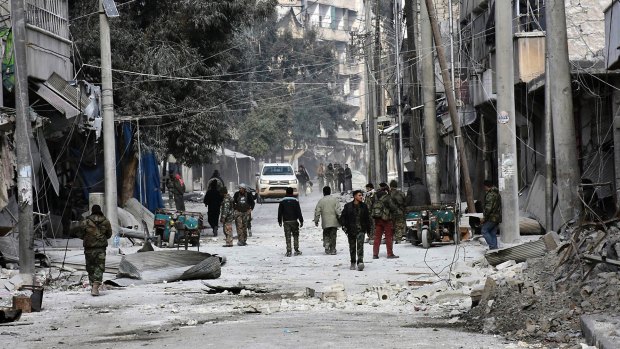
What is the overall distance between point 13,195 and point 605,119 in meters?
13.3

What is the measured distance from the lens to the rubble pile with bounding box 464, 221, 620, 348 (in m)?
12.1

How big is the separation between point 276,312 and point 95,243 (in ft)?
15.9

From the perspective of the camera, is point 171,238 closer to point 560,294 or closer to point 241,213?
point 241,213

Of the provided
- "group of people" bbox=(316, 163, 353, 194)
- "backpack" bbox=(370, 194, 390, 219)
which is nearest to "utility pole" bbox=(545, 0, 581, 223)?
"backpack" bbox=(370, 194, 390, 219)

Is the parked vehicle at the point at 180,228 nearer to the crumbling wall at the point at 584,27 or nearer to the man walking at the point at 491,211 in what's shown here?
the man walking at the point at 491,211

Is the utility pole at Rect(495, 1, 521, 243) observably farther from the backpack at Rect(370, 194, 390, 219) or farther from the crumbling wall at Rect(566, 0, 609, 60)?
the crumbling wall at Rect(566, 0, 609, 60)

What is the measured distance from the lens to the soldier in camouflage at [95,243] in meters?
18.8

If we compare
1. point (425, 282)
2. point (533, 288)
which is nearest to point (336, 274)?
point (425, 282)

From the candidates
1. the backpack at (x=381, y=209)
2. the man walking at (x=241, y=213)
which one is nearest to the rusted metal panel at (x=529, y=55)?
the backpack at (x=381, y=209)

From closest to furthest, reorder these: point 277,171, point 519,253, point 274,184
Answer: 1. point 519,253
2. point 274,184
3. point 277,171

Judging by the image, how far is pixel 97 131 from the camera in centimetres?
3089

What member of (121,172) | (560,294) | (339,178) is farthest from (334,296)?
(339,178)

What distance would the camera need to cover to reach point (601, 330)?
1069 centimetres

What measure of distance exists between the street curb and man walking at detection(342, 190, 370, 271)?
10569 mm
